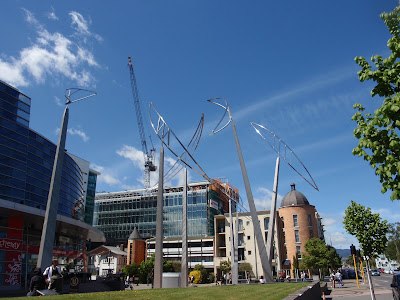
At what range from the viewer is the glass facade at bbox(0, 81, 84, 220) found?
123 ft

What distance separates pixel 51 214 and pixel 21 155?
19641 millimetres

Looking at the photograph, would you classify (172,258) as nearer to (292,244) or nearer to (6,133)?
(292,244)

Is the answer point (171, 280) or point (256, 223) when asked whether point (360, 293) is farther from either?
point (171, 280)

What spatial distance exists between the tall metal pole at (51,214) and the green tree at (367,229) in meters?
23.6

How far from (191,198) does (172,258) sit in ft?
78.8

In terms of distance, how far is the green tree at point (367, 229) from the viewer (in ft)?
83.8

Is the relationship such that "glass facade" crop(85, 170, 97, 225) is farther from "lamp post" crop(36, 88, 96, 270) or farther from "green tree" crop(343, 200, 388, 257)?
"green tree" crop(343, 200, 388, 257)

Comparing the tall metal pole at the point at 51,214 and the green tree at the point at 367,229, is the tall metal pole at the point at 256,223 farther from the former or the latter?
the tall metal pole at the point at 51,214

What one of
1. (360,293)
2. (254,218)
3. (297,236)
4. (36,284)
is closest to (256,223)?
(254,218)

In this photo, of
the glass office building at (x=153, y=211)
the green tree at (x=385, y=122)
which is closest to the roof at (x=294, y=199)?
the glass office building at (x=153, y=211)

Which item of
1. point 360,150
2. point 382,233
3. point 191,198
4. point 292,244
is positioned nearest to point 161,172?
point 382,233

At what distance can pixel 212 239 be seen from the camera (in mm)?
92625

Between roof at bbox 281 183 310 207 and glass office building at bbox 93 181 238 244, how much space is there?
20.1 metres

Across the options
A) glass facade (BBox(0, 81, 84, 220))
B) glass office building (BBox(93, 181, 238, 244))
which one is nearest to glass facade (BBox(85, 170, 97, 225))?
glass office building (BBox(93, 181, 238, 244))
